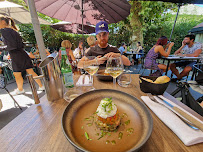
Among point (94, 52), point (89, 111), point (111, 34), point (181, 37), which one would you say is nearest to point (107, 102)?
point (89, 111)

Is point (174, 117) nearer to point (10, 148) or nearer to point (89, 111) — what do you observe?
point (89, 111)

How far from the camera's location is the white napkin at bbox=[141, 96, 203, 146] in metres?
0.46

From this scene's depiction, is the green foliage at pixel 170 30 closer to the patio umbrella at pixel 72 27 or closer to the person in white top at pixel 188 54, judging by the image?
the person in white top at pixel 188 54

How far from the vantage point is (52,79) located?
0.80 m

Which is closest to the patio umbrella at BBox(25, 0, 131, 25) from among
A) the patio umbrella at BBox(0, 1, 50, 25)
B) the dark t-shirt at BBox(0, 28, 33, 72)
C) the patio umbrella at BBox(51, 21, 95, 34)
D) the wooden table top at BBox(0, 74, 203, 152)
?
the dark t-shirt at BBox(0, 28, 33, 72)

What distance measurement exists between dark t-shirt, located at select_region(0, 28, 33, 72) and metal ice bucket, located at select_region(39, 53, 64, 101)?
251 centimetres

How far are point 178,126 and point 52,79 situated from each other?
3.06ft

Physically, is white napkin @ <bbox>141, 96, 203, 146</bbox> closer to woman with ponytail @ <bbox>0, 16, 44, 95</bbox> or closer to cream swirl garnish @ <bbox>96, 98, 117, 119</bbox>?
cream swirl garnish @ <bbox>96, 98, 117, 119</bbox>

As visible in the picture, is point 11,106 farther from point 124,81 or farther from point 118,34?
point 118,34

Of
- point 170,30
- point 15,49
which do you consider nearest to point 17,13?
point 15,49

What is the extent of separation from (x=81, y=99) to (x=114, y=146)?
378mm

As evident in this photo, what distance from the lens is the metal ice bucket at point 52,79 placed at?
78 cm

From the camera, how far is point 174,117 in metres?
0.59

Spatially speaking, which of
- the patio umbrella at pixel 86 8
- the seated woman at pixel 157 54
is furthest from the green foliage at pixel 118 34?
the patio umbrella at pixel 86 8
